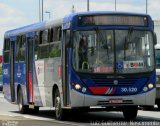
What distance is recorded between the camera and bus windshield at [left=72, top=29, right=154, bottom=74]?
722 inches

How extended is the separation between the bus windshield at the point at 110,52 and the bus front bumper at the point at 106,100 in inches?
28.3

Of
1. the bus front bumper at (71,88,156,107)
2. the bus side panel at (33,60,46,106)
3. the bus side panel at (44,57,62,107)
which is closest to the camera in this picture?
the bus front bumper at (71,88,156,107)

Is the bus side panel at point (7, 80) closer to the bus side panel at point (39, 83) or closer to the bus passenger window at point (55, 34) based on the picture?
the bus side panel at point (39, 83)

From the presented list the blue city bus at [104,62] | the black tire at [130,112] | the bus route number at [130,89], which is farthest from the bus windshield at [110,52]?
the black tire at [130,112]

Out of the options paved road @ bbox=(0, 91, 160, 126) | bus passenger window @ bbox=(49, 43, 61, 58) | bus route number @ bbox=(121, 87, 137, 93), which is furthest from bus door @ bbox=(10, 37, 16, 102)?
bus route number @ bbox=(121, 87, 137, 93)

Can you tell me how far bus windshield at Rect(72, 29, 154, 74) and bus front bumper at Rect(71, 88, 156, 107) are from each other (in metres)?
0.72

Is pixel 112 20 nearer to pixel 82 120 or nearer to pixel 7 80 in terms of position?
pixel 82 120

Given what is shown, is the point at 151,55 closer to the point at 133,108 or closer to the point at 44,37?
the point at 133,108

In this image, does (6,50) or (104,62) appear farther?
(6,50)

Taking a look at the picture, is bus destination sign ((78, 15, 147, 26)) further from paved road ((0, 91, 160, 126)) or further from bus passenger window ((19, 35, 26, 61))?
bus passenger window ((19, 35, 26, 61))

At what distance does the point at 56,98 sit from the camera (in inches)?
776

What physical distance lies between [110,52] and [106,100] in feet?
4.51

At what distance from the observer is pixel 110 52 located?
18.4 m

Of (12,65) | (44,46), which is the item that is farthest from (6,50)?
(44,46)
